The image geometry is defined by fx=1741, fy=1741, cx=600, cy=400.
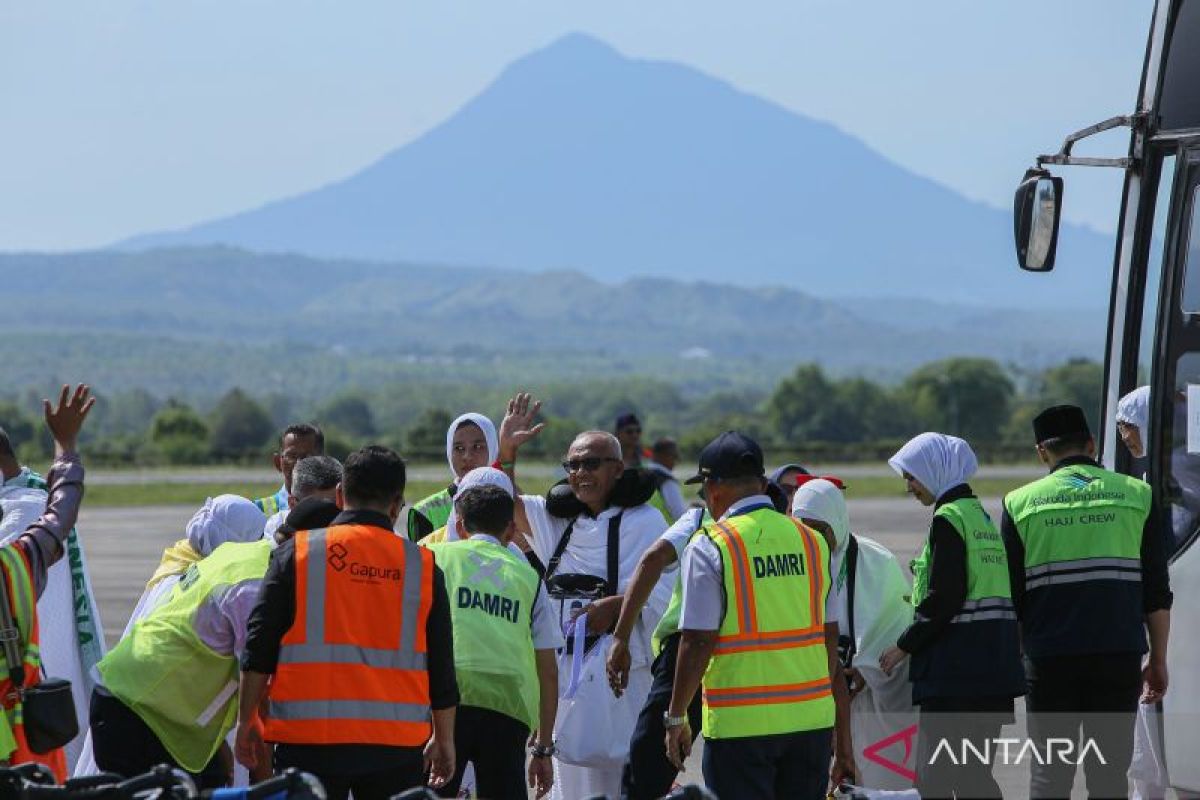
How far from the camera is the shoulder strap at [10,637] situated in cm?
554

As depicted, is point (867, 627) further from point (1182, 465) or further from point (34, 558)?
point (34, 558)

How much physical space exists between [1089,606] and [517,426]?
2.64m

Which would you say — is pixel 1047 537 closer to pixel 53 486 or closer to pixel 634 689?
pixel 634 689

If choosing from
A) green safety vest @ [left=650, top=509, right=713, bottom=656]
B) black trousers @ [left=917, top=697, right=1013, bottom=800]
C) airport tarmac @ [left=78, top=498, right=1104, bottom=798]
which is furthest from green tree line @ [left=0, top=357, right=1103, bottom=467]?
green safety vest @ [left=650, top=509, right=713, bottom=656]

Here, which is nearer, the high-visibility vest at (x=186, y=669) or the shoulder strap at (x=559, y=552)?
the high-visibility vest at (x=186, y=669)

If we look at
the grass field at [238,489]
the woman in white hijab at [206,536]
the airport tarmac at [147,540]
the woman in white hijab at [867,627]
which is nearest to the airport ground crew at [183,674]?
the woman in white hijab at [206,536]

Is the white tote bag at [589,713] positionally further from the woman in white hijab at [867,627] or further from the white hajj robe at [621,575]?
the woman in white hijab at [867,627]

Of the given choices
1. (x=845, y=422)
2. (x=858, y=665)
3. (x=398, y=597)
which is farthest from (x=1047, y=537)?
(x=845, y=422)

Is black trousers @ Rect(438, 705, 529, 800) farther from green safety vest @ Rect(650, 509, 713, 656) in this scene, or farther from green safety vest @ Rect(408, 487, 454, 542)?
green safety vest @ Rect(408, 487, 454, 542)

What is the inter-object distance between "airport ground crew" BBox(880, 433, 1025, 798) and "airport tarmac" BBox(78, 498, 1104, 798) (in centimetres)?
216

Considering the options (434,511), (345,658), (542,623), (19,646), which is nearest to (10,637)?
(19,646)

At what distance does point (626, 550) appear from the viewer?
7.53 meters

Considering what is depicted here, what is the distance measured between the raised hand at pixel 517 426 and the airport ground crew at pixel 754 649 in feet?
6.38

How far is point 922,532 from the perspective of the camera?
30.1m
